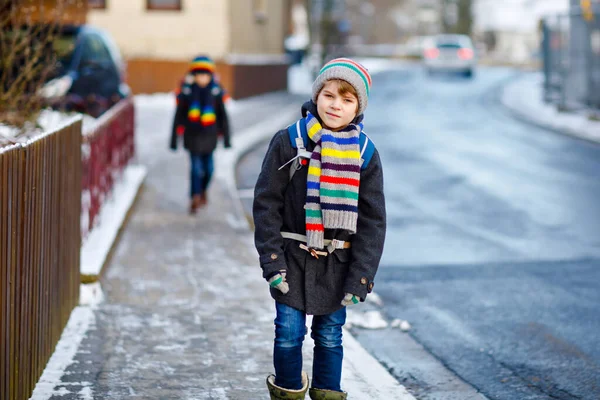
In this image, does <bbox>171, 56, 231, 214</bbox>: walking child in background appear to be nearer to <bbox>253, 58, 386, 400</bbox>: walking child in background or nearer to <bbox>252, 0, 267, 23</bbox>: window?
<bbox>253, 58, 386, 400</bbox>: walking child in background

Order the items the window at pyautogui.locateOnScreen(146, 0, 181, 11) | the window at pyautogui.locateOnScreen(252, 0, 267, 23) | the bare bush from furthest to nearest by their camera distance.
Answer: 1. the window at pyautogui.locateOnScreen(252, 0, 267, 23)
2. the window at pyautogui.locateOnScreen(146, 0, 181, 11)
3. the bare bush

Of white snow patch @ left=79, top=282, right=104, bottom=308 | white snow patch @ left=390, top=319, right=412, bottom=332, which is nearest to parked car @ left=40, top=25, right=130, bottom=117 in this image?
white snow patch @ left=79, top=282, right=104, bottom=308

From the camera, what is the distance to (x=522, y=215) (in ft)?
35.7

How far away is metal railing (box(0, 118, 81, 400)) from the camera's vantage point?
4184mm

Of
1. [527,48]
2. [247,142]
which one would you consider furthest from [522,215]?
[527,48]

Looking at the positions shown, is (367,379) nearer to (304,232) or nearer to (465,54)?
(304,232)

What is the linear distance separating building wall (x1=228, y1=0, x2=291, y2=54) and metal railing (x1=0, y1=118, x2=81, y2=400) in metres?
19.8

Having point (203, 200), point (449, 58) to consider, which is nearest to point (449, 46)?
point (449, 58)

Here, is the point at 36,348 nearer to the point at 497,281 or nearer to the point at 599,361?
the point at 599,361

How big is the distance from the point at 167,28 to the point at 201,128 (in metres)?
16.0

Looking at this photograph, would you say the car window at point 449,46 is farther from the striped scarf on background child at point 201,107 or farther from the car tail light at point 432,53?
the striped scarf on background child at point 201,107

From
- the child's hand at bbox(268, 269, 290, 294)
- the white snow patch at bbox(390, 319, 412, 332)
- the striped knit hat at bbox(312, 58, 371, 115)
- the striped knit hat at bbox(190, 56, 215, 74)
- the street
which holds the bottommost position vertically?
the street

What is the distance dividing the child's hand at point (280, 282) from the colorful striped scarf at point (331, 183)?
0.53 feet

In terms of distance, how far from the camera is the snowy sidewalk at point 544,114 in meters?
20.2
